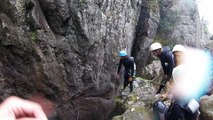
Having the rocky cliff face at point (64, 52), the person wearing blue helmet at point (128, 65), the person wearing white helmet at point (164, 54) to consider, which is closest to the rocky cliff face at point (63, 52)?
the rocky cliff face at point (64, 52)

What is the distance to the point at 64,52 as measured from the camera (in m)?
11.8

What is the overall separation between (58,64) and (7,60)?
178 centimetres

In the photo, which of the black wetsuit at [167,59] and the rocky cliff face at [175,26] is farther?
the rocky cliff face at [175,26]

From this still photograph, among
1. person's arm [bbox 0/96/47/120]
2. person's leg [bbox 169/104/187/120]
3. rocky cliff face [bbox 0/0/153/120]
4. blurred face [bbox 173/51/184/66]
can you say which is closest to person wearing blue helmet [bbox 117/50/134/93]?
rocky cliff face [bbox 0/0/153/120]

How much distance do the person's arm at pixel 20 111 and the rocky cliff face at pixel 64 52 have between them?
9987 mm

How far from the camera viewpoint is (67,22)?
1180 centimetres

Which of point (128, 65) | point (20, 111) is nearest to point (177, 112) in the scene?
point (20, 111)

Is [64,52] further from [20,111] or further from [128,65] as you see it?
[20,111]

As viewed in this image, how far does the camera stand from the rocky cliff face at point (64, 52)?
1091cm

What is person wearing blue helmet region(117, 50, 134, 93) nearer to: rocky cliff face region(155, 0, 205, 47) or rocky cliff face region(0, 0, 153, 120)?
rocky cliff face region(0, 0, 153, 120)

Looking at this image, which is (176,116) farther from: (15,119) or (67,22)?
(67,22)

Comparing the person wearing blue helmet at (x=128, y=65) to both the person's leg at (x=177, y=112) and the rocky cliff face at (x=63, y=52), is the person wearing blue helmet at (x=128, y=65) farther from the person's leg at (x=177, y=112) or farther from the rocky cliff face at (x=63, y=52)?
the person's leg at (x=177, y=112)

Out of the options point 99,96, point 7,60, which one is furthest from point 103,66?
point 7,60

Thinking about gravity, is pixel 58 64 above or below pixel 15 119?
below
